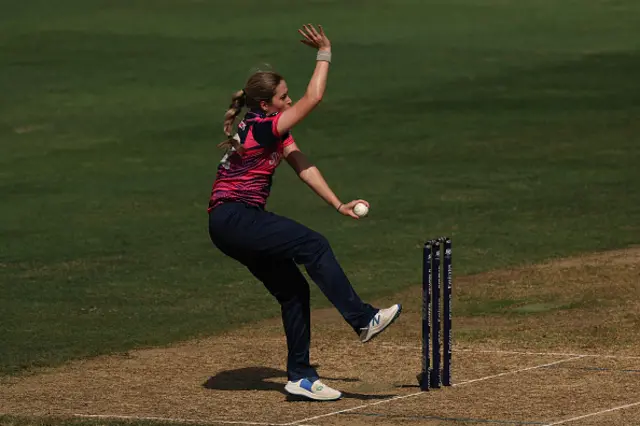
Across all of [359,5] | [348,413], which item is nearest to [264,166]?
[348,413]

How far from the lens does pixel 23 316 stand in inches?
569

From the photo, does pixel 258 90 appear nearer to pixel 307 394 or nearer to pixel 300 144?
pixel 307 394

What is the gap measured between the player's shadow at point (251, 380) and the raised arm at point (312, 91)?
1.98m

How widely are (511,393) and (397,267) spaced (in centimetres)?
650

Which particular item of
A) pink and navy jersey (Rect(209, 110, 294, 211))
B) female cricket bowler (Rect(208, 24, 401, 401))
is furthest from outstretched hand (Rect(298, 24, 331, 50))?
pink and navy jersey (Rect(209, 110, 294, 211))

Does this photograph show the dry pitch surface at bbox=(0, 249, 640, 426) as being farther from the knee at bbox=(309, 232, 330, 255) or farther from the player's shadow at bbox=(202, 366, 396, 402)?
the knee at bbox=(309, 232, 330, 255)

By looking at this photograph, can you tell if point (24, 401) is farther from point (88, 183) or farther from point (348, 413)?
point (88, 183)

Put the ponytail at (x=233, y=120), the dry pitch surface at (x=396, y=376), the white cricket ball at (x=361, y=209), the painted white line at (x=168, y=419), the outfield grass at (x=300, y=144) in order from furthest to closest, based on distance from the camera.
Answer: the outfield grass at (x=300, y=144) → the ponytail at (x=233, y=120) → the dry pitch surface at (x=396, y=376) → the white cricket ball at (x=361, y=209) → the painted white line at (x=168, y=419)

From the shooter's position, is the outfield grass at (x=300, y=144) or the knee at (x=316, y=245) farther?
the outfield grass at (x=300, y=144)

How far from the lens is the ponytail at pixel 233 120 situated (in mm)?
10039

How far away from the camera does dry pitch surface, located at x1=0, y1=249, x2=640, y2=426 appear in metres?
9.83

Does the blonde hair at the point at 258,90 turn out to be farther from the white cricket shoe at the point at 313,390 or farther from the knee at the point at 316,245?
the white cricket shoe at the point at 313,390

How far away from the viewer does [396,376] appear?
11.2 meters

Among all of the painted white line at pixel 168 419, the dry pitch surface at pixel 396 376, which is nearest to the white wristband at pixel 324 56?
the dry pitch surface at pixel 396 376
